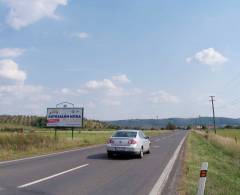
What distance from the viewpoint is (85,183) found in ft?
40.0

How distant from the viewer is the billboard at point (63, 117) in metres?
42.9

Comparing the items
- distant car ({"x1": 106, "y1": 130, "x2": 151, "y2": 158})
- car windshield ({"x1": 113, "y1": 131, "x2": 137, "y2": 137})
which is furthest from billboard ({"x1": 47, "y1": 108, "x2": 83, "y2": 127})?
distant car ({"x1": 106, "y1": 130, "x2": 151, "y2": 158})

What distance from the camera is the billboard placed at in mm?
42906

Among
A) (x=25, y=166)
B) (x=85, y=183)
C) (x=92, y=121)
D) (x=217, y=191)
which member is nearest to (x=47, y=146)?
(x=25, y=166)

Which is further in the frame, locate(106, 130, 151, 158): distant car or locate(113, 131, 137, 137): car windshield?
locate(113, 131, 137, 137): car windshield

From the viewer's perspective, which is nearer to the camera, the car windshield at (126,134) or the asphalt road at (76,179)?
the asphalt road at (76,179)

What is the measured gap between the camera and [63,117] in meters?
42.9

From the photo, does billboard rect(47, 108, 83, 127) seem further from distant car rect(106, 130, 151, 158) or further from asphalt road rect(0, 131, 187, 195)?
asphalt road rect(0, 131, 187, 195)

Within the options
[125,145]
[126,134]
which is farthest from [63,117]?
[125,145]

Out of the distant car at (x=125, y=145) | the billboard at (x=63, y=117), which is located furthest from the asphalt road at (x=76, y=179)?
the billboard at (x=63, y=117)

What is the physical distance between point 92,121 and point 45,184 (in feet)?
547

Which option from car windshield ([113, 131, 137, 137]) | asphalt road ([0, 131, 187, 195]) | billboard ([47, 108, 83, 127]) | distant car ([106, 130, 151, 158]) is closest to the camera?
asphalt road ([0, 131, 187, 195])

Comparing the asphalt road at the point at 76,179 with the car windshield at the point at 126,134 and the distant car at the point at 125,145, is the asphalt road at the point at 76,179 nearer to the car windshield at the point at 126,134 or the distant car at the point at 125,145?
the distant car at the point at 125,145

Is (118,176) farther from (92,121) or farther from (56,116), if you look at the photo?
(92,121)
